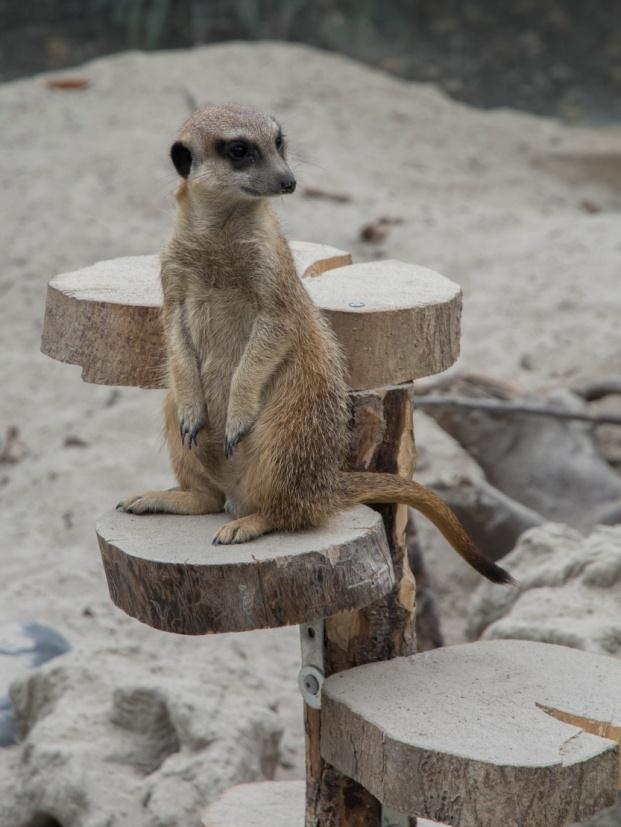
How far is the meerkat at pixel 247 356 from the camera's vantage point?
1.73 meters

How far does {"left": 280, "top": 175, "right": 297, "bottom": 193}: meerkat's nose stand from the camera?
1.66 meters

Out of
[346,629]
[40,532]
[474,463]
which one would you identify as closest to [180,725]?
[346,629]

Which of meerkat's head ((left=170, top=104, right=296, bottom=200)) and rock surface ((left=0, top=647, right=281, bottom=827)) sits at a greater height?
meerkat's head ((left=170, top=104, right=296, bottom=200))

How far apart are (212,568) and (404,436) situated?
0.52 m

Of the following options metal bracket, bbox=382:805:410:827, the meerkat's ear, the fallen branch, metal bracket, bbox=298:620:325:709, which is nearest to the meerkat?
the meerkat's ear

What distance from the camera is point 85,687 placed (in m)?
2.58

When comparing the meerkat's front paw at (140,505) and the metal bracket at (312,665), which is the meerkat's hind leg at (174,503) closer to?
the meerkat's front paw at (140,505)

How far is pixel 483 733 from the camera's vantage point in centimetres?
170

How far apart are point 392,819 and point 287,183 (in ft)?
3.32

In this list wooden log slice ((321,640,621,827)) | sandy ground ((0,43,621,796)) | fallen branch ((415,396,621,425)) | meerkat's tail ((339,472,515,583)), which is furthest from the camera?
sandy ground ((0,43,621,796))

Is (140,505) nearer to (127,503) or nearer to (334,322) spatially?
(127,503)

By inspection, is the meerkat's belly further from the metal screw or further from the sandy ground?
the sandy ground

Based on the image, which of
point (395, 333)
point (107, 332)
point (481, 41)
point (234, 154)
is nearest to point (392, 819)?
point (395, 333)

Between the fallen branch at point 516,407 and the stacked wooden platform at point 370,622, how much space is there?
3.57ft
